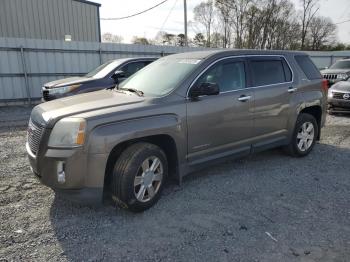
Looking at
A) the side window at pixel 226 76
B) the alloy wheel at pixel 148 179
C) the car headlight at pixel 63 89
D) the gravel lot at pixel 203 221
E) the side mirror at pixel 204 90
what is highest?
the side window at pixel 226 76

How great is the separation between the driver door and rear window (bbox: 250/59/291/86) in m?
0.25

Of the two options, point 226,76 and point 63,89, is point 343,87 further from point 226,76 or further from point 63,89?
point 63,89

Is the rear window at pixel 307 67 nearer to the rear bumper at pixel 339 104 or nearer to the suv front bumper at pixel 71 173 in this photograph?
the rear bumper at pixel 339 104

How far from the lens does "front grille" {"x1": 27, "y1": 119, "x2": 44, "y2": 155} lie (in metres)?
3.47

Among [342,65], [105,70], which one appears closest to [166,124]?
[105,70]

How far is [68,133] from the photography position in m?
3.25

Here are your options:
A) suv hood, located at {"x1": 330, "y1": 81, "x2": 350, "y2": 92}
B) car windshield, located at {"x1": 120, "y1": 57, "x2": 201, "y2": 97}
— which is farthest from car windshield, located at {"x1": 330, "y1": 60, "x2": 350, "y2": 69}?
car windshield, located at {"x1": 120, "y1": 57, "x2": 201, "y2": 97}

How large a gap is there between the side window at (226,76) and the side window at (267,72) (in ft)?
0.91

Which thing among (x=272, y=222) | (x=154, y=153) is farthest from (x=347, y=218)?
(x=154, y=153)

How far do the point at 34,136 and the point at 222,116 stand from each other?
7.65ft

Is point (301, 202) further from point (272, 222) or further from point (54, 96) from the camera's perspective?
point (54, 96)

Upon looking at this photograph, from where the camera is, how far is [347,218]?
11.9 ft

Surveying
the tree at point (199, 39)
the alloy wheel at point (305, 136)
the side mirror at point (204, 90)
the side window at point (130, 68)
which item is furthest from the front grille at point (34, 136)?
the tree at point (199, 39)

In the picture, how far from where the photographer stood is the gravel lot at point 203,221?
9.83ft
